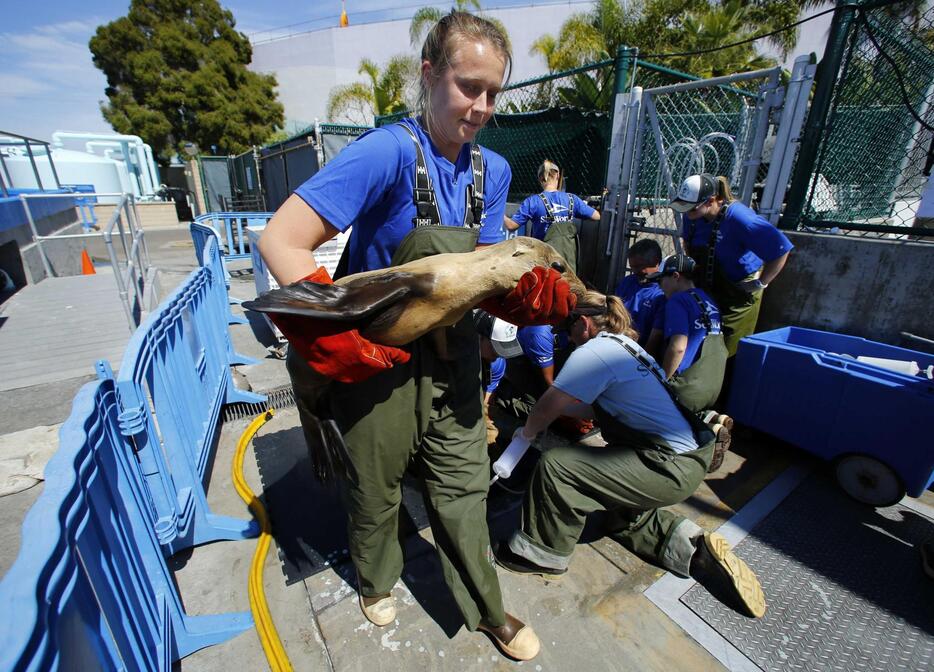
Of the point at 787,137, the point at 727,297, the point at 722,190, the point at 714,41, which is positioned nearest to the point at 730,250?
the point at 727,297

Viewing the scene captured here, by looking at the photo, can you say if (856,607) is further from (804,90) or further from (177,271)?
(177,271)

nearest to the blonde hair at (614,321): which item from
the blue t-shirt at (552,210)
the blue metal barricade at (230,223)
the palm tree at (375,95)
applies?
the blue t-shirt at (552,210)

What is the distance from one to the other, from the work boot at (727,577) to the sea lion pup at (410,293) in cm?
158

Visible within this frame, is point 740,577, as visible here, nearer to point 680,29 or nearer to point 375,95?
point 680,29

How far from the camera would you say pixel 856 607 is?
2025 millimetres

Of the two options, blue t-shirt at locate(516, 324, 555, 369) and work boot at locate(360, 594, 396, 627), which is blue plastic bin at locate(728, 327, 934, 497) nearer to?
blue t-shirt at locate(516, 324, 555, 369)

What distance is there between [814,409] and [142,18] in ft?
122

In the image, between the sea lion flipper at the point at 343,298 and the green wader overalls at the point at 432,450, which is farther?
the green wader overalls at the point at 432,450

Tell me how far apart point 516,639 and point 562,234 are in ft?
12.9

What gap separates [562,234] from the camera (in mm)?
4906

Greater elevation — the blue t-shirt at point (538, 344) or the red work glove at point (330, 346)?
the red work glove at point (330, 346)

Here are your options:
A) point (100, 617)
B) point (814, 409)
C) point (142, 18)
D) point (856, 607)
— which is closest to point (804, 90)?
point (814, 409)

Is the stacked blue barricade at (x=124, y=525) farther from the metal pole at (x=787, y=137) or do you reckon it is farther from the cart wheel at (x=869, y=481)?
the metal pole at (x=787, y=137)

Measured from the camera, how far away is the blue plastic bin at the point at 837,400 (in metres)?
2.46
